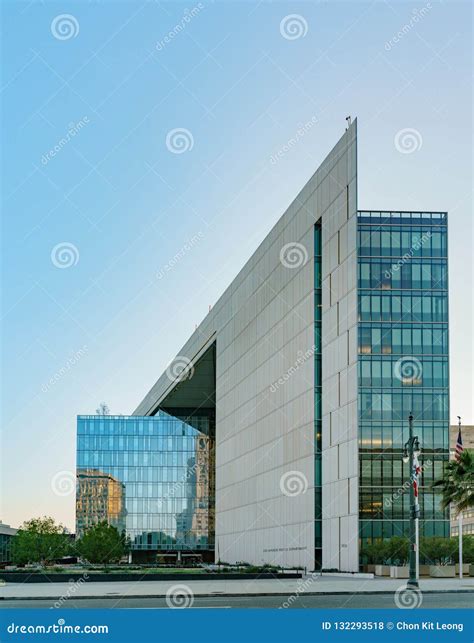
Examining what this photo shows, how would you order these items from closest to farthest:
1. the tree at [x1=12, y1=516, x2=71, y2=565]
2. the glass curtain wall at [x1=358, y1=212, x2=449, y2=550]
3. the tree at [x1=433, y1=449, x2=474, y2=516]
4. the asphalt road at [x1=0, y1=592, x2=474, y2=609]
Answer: the asphalt road at [x1=0, y1=592, x2=474, y2=609] < the tree at [x1=433, y1=449, x2=474, y2=516] < the glass curtain wall at [x1=358, y1=212, x2=449, y2=550] < the tree at [x1=12, y1=516, x2=71, y2=565]

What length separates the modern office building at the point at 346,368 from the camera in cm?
6181

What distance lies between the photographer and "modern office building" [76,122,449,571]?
203 feet

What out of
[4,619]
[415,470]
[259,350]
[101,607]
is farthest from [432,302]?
[4,619]

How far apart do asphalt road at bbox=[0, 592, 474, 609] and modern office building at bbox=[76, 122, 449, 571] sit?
83.0ft

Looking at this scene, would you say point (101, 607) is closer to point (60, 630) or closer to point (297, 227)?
point (60, 630)

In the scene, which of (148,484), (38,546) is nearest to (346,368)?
(38,546)

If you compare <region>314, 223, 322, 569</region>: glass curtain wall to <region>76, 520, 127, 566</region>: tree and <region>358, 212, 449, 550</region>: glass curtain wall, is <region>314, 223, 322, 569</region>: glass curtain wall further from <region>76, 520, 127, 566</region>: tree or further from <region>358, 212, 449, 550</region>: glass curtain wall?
<region>76, 520, 127, 566</region>: tree

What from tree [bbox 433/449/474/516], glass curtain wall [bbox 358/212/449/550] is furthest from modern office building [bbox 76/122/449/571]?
tree [bbox 433/449/474/516]

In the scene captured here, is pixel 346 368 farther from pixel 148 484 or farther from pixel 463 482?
pixel 148 484

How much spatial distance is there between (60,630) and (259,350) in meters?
66.0

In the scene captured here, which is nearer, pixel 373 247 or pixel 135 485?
pixel 373 247

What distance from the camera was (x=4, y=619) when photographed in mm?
24094

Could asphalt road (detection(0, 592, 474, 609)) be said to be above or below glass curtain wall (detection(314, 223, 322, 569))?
below

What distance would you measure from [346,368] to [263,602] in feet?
→ 99.3
